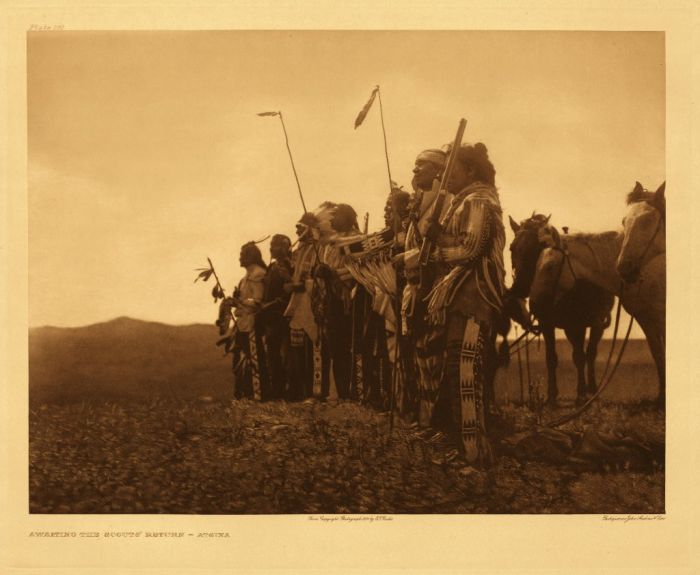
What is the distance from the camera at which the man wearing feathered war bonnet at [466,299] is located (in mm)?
7434

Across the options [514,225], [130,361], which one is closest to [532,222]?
[514,225]

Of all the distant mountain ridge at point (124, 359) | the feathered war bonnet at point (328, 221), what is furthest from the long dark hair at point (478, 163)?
the distant mountain ridge at point (124, 359)

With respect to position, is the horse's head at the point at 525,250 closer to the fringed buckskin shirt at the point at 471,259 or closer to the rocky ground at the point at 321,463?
the fringed buckskin shirt at the point at 471,259

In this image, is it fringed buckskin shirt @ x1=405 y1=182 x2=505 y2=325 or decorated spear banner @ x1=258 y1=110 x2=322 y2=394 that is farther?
decorated spear banner @ x1=258 y1=110 x2=322 y2=394

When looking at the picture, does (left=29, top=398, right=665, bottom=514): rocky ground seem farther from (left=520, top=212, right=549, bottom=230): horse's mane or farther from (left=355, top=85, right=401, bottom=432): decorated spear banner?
(left=520, top=212, right=549, bottom=230): horse's mane

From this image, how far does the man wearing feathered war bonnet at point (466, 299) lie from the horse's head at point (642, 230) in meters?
0.87

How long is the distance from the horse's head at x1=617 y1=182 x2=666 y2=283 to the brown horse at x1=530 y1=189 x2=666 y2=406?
35 millimetres

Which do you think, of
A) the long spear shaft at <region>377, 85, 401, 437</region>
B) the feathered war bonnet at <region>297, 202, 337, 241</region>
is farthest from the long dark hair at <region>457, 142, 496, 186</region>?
the feathered war bonnet at <region>297, 202, 337, 241</region>

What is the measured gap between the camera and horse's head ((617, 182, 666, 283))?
296 inches

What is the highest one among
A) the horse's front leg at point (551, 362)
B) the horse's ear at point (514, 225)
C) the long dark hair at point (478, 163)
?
the long dark hair at point (478, 163)

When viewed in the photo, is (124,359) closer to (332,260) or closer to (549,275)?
(332,260)
